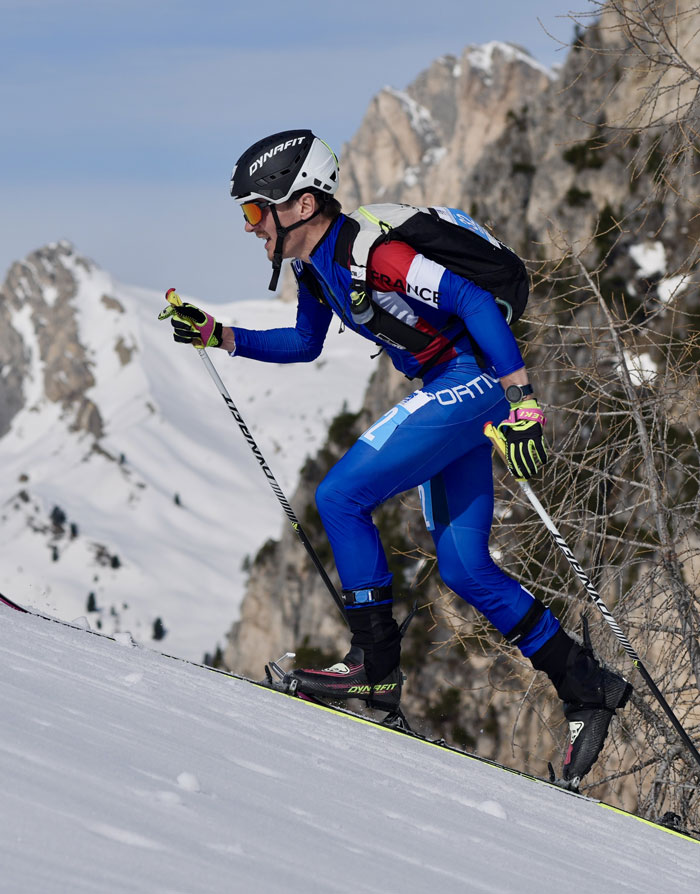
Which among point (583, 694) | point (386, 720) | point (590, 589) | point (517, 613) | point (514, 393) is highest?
point (514, 393)

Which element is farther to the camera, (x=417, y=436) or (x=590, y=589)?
(x=590, y=589)

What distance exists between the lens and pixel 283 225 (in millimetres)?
5234

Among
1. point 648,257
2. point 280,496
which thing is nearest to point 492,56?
point 648,257

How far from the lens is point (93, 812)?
2.02 metres

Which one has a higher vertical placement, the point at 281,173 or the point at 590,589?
the point at 281,173

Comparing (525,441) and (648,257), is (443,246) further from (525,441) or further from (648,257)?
(648,257)

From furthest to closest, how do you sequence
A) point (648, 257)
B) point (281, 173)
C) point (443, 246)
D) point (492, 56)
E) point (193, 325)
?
point (492, 56) < point (648, 257) < point (193, 325) < point (281, 173) < point (443, 246)

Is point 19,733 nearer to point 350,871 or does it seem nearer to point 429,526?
point 350,871

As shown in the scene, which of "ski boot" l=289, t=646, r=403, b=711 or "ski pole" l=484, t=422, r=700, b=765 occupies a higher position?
"ski pole" l=484, t=422, r=700, b=765

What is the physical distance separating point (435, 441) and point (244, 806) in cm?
278

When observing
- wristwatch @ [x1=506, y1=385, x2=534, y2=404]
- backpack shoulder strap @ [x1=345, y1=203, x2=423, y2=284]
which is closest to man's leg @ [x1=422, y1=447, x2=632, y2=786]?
wristwatch @ [x1=506, y1=385, x2=534, y2=404]

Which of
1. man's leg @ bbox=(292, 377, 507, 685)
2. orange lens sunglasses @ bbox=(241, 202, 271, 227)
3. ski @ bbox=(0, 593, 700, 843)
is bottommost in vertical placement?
ski @ bbox=(0, 593, 700, 843)

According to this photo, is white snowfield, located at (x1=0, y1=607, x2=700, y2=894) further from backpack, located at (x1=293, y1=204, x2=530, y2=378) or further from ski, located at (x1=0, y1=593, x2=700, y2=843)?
backpack, located at (x1=293, y1=204, x2=530, y2=378)

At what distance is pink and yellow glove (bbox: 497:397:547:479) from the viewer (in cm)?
486
